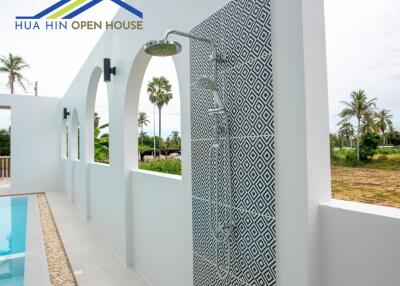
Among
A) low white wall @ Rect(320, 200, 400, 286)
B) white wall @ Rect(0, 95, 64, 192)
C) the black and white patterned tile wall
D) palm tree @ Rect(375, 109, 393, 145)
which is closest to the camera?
low white wall @ Rect(320, 200, 400, 286)

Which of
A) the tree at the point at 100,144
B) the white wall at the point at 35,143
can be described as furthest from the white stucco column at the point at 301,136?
the white wall at the point at 35,143

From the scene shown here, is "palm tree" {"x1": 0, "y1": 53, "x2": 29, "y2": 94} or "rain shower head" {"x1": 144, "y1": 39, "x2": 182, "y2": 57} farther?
"palm tree" {"x1": 0, "y1": 53, "x2": 29, "y2": 94}

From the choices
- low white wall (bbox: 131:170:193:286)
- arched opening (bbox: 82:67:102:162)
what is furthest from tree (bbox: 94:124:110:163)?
low white wall (bbox: 131:170:193:286)

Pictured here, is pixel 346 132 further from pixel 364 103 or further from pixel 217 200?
pixel 217 200

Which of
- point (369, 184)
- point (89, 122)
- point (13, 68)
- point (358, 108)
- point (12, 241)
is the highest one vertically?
point (13, 68)

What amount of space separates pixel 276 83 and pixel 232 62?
1.60 ft

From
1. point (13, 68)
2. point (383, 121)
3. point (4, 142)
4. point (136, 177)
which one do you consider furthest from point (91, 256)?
point (13, 68)

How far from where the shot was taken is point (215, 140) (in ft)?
7.09

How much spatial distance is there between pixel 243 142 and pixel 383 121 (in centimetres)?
93

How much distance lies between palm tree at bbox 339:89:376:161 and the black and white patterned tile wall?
2.14ft

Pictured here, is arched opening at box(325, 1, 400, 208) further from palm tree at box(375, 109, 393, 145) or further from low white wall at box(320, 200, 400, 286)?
low white wall at box(320, 200, 400, 286)

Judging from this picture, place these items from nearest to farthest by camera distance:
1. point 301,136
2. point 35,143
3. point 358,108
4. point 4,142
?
point 301,136 < point 358,108 < point 35,143 < point 4,142

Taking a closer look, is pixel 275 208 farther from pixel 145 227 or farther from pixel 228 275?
pixel 145 227

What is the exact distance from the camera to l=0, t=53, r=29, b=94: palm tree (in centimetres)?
2123
